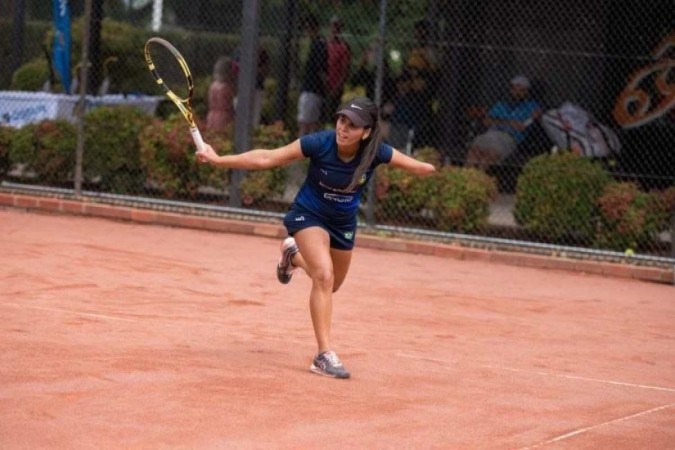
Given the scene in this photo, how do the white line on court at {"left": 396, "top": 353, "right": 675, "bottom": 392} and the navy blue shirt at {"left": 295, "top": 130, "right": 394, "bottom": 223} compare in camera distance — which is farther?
the white line on court at {"left": 396, "top": 353, "right": 675, "bottom": 392}

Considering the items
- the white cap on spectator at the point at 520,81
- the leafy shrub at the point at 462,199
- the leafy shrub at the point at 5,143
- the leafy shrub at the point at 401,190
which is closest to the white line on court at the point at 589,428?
the leafy shrub at the point at 462,199

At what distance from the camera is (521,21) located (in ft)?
61.7

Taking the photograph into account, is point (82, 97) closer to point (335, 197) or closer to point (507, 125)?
point (507, 125)

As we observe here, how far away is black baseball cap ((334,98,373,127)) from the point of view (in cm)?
787

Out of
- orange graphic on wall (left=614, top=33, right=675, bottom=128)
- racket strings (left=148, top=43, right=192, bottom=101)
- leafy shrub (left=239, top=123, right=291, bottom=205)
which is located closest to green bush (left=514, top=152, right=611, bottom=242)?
leafy shrub (left=239, top=123, right=291, bottom=205)

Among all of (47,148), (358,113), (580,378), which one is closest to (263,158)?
(358,113)

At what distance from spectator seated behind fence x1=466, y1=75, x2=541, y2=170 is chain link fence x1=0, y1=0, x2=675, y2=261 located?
28 millimetres

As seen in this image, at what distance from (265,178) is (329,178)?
7364 millimetres

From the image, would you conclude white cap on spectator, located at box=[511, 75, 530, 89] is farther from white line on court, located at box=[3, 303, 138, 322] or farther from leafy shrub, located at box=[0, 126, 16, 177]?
white line on court, located at box=[3, 303, 138, 322]

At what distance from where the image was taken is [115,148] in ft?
52.5

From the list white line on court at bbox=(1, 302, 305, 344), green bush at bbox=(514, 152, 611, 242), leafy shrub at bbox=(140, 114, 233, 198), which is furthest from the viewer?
leafy shrub at bbox=(140, 114, 233, 198)

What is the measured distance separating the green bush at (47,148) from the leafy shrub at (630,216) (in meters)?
6.19

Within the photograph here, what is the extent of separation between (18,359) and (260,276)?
4.55m

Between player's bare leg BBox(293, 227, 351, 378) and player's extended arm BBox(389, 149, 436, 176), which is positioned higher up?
player's extended arm BBox(389, 149, 436, 176)
